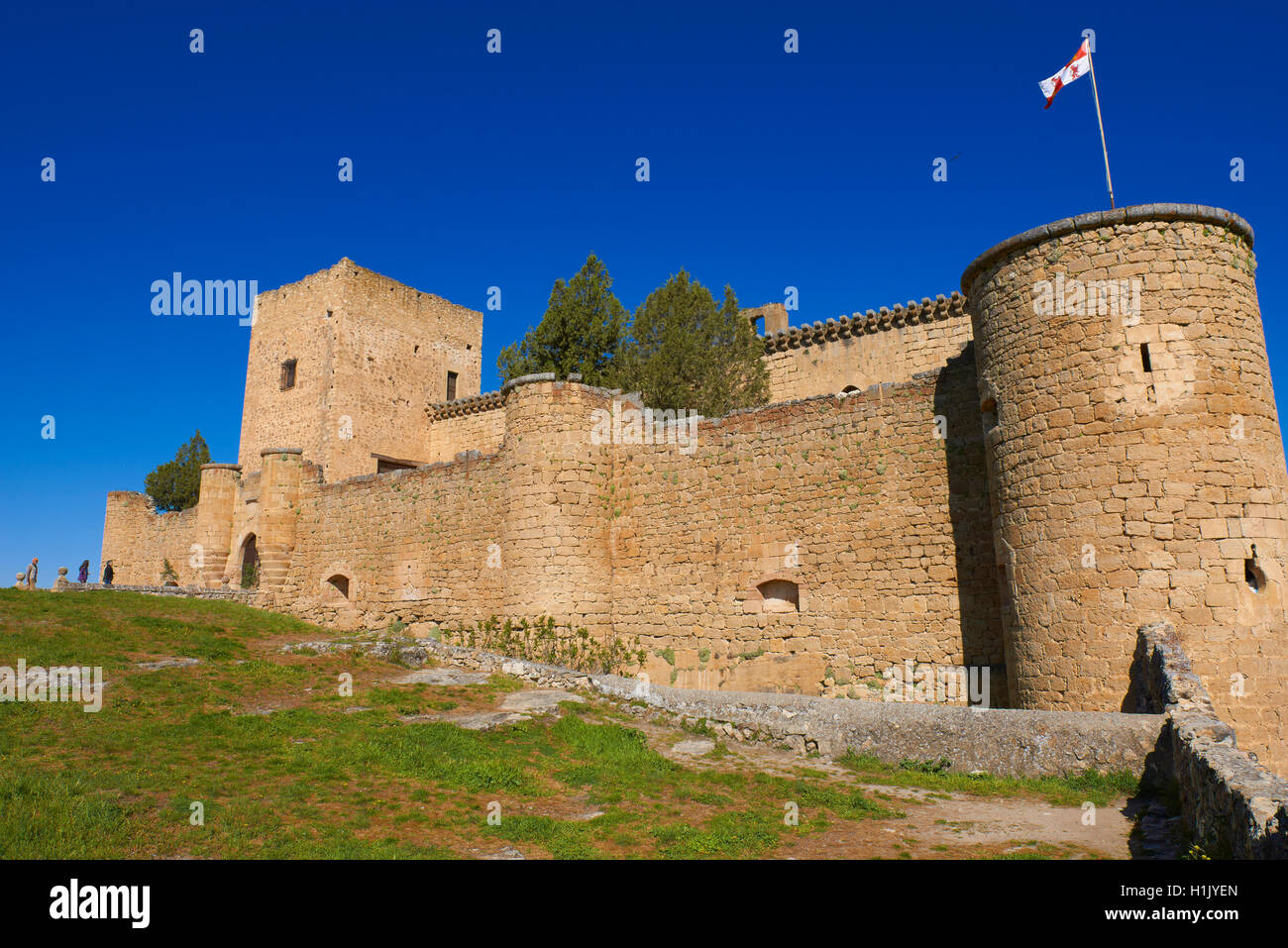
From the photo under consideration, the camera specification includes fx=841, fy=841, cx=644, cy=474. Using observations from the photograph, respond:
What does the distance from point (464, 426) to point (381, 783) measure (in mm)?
24551

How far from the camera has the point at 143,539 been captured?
112 ft

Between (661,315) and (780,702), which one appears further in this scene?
(661,315)

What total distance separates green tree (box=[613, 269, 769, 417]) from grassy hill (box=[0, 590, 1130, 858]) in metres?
13.3

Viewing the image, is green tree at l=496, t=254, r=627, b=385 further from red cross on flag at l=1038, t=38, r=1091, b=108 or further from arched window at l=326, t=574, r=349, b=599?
red cross on flag at l=1038, t=38, r=1091, b=108

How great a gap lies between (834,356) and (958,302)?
3.90 m

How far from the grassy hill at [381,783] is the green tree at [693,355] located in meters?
13.3

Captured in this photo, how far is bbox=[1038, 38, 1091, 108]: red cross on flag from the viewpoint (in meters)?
12.3

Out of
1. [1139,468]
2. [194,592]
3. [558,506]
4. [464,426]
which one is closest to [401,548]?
[558,506]

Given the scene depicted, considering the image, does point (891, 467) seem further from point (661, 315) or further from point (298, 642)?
point (661, 315)

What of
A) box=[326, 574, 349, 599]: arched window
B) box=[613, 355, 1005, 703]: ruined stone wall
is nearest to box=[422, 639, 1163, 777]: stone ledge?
box=[613, 355, 1005, 703]: ruined stone wall

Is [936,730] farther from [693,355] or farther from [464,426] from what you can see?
[464,426]

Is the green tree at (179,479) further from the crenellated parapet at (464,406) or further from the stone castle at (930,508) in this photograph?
the stone castle at (930,508)

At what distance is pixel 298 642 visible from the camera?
1609 centimetres

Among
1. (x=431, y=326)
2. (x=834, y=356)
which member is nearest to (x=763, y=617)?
(x=834, y=356)
